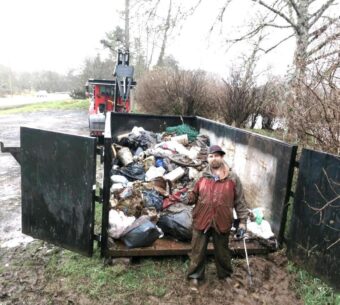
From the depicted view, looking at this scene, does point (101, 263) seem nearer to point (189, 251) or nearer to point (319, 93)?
point (189, 251)

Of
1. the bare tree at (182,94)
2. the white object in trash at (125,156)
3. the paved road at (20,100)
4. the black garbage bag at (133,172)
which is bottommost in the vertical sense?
the paved road at (20,100)

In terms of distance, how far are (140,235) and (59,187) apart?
1042 mm

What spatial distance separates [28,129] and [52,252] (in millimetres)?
1476

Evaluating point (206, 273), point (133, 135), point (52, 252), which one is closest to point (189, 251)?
point (206, 273)

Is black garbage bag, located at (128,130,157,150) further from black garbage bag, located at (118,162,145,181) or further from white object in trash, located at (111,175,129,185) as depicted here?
white object in trash, located at (111,175,129,185)

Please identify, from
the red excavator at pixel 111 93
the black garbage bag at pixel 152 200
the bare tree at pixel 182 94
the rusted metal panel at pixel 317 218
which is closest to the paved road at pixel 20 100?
the red excavator at pixel 111 93

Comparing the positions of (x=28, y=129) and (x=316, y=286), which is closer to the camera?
(x=316, y=286)

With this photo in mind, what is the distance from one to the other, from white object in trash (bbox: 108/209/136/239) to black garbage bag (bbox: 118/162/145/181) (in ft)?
5.44

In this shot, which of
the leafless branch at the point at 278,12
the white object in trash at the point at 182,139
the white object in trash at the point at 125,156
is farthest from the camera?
the leafless branch at the point at 278,12

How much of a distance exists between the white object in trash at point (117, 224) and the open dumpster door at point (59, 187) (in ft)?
1.07

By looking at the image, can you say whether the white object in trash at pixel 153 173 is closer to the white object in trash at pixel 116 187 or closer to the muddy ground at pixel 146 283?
the white object in trash at pixel 116 187

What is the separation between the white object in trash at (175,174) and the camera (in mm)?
5824

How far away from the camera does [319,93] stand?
4902 mm

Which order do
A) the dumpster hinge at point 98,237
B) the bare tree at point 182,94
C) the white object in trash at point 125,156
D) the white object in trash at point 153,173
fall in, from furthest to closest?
the bare tree at point 182,94 < the white object in trash at point 125,156 < the white object in trash at point 153,173 < the dumpster hinge at point 98,237
